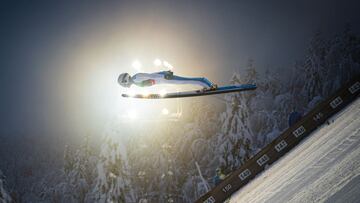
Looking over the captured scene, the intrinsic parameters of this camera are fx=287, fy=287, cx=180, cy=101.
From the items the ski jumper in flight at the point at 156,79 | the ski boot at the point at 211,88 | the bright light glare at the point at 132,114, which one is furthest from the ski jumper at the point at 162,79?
the bright light glare at the point at 132,114

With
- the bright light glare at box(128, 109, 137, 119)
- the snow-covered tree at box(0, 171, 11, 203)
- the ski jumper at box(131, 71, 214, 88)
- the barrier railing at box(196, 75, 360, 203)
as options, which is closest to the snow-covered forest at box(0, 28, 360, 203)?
the snow-covered tree at box(0, 171, 11, 203)

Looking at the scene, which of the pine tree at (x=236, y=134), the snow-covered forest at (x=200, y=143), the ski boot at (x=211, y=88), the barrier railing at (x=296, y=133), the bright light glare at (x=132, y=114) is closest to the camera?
the barrier railing at (x=296, y=133)

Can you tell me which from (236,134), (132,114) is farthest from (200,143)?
(132,114)

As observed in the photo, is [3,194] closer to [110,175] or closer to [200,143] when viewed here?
[110,175]

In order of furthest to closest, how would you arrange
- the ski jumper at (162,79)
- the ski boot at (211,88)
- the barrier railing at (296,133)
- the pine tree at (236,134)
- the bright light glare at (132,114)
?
the pine tree at (236,134) < the bright light glare at (132,114) < the ski boot at (211,88) < the ski jumper at (162,79) < the barrier railing at (296,133)

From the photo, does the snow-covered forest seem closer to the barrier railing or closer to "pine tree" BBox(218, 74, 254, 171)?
"pine tree" BBox(218, 74, 254, 171)

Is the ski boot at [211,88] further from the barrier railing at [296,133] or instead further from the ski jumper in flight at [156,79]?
the barrier railing at [296,133]

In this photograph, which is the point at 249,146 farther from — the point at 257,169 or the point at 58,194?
the point at 58,194

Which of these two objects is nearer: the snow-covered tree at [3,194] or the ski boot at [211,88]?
the ski boot at [211,88]
